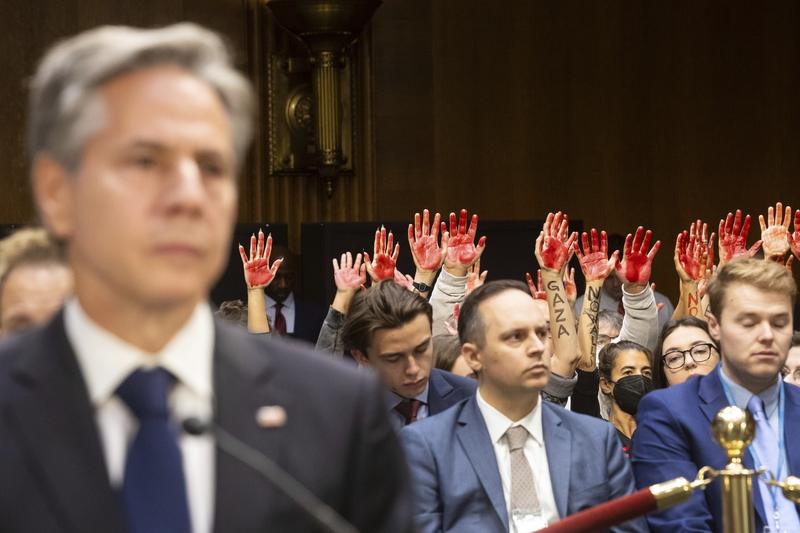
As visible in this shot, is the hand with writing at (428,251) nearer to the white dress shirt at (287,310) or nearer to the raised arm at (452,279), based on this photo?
the raised arm at (452,279)

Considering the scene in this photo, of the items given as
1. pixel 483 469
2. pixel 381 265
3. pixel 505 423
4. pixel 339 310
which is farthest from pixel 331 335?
pixel 483 469

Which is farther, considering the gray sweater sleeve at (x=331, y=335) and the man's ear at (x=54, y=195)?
the gray sweater sleeve at (x=331, y=335)

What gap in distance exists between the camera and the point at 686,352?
4.67 meters

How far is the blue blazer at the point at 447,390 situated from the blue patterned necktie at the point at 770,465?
0.90 meters

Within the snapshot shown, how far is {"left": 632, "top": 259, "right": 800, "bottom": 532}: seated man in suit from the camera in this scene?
11.8 ft

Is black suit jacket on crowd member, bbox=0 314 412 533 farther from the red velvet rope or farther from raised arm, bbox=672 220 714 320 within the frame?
raised arm, bbox=672 220 714 320

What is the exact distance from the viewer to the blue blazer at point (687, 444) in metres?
3.57

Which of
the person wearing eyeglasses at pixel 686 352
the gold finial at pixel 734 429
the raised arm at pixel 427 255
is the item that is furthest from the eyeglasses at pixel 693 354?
the gold finial at pixel 734 429

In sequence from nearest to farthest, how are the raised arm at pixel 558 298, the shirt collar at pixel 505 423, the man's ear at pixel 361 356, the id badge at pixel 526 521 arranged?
the id badge at pixel 526 521, the shirt collar at pixel 505 423, the man's ear at pixel 361 356, the raised arm at pixel 558 298

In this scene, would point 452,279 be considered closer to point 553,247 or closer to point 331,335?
point 553,247

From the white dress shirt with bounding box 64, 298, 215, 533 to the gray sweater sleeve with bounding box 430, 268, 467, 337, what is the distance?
406 centimetres

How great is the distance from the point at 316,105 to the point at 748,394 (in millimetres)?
4511

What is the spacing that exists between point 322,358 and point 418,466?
83.4 inches

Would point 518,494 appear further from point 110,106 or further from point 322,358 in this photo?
point 110,106
